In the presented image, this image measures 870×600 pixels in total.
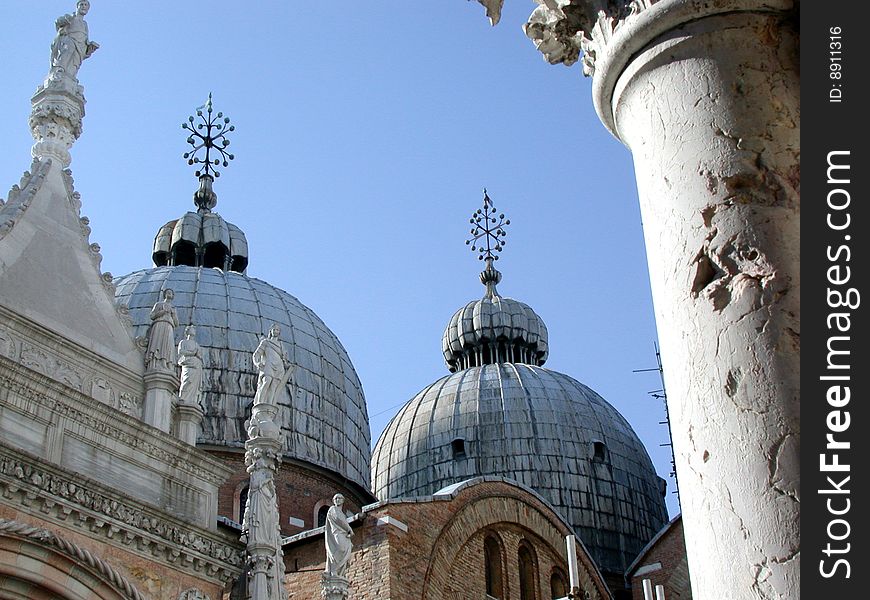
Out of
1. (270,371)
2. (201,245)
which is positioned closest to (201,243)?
(201,245)

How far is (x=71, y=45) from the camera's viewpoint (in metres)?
13.2

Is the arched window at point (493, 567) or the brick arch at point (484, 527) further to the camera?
the arched window at point (493, 567)

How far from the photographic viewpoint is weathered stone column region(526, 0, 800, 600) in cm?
275

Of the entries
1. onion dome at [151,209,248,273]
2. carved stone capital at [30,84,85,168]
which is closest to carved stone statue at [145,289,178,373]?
carved stone capital at [30,84,85,168]

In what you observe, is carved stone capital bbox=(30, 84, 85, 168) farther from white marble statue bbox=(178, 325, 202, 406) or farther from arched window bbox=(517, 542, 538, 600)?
arched window bbox=(517, 542, 538, 600)

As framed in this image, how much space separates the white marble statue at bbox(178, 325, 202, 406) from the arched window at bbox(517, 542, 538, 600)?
9.00 m

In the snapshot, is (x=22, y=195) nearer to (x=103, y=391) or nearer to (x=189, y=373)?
(x=103, y=391)

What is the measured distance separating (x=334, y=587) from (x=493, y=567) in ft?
24.1

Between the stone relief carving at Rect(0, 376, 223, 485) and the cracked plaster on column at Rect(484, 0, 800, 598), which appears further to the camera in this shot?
the stone relief carving at Rect(0, 376, 223, 485)

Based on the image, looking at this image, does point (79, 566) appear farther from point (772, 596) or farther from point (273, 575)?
point (772, 596)

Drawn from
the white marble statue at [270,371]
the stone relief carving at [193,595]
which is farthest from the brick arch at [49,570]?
the white marble statue at [270,371]

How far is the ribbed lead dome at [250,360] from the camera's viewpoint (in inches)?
866

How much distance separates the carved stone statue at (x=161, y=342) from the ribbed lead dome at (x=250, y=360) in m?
8.55

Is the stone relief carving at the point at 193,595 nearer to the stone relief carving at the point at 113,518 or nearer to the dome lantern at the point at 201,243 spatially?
the stone relief carving at the point at 113,518
